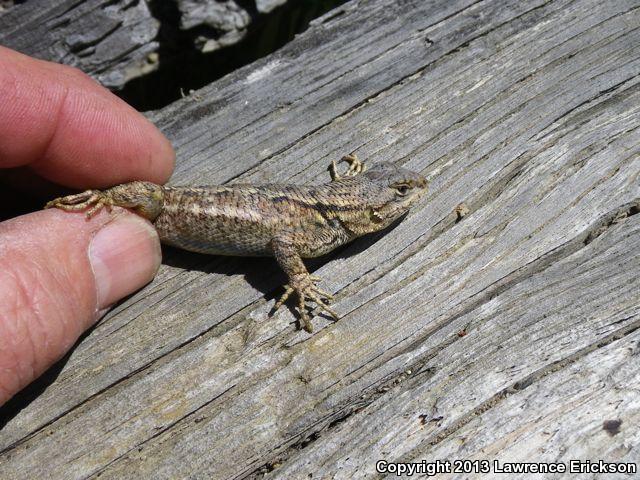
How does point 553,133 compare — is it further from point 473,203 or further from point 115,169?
point 115,169

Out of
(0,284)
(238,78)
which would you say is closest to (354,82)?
(238,78)

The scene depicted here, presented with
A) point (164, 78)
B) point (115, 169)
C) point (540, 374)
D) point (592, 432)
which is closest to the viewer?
point (592, 432)

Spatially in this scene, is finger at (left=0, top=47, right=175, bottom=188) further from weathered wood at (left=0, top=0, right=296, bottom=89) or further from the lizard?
weathered wood at (left=0, top=0, right=296, bottom=89)

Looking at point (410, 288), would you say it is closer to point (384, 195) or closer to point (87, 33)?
point (384, 195)

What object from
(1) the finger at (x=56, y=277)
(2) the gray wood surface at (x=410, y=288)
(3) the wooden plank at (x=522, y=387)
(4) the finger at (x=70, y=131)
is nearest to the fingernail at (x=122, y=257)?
(1) the finger at (x=56, y=277)

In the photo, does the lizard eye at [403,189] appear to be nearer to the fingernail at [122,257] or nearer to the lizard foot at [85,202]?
the fingernail at [122,257]

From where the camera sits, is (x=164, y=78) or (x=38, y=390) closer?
(x=38, y=390)

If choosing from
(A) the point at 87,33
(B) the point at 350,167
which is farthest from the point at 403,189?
(A) the point at 87,33
